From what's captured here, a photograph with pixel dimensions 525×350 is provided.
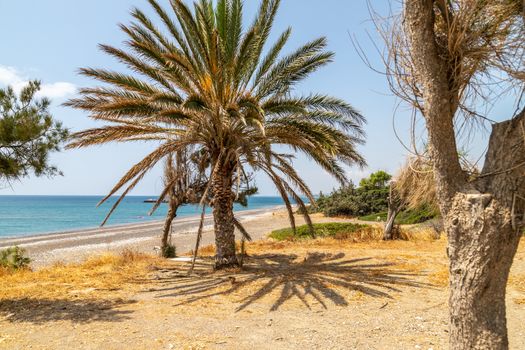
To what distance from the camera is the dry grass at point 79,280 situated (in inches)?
291

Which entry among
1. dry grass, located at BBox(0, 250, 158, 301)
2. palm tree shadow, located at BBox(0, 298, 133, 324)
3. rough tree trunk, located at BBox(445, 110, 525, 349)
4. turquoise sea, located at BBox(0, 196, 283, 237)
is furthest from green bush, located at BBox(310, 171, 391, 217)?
rough tree trunk, located at BBox(445, 110, 525, 349)

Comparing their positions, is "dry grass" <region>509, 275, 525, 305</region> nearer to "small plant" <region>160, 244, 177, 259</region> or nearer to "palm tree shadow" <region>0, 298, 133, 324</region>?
"palm tree shadow" <region>0, 298, 133, 324</region>

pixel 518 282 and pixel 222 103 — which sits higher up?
pixel 222 103

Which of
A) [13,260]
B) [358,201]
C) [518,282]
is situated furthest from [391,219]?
[358,201]

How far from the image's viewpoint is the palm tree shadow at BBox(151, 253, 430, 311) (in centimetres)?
688

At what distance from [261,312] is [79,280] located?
5145mm

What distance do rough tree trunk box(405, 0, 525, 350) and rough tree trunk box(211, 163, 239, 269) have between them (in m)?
6.95

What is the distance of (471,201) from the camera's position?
2.73 meters

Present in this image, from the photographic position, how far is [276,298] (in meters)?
6.75

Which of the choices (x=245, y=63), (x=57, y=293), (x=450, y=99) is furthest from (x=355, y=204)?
(x=450, y=99)

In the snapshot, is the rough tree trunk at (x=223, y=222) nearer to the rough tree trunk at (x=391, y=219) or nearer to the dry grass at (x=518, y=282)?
the dry grass at (x=518, y=282)

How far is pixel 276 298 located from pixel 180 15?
6.89 metres

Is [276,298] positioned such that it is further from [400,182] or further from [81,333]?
[400,182]

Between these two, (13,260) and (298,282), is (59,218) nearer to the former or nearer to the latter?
(13,260)
